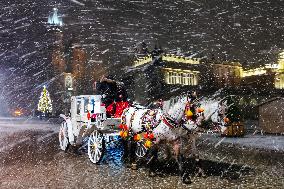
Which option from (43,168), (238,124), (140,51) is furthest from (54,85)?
(43,168)

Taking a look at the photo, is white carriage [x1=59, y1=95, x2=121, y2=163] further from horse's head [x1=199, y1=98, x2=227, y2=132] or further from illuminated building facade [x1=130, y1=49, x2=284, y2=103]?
illuminated building facade [x1=130, y1=49, x2=284, y2=103]

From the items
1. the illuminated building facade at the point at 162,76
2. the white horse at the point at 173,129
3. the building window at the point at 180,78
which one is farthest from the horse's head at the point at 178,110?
the building window at the point at 180,78

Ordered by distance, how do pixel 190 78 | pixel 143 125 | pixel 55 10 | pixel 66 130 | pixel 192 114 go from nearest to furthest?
1. pixel 192 114
2. pixel 143 125
3. pixel 66 130
4. pixel 190 78
5. pixel 55 10

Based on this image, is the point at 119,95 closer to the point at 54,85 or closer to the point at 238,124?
the point at 238,124

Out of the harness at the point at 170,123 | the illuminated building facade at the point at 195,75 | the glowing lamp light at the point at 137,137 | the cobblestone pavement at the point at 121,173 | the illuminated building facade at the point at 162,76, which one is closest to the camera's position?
the cobblestone pavement at the point at 121,173

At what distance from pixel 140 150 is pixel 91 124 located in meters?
2.06

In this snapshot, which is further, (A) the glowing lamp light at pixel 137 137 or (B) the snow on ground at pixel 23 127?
(B) the snow on ground at pixel 23 127

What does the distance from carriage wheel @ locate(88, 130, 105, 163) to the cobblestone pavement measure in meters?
0.27

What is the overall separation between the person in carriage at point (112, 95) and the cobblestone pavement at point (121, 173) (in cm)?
210

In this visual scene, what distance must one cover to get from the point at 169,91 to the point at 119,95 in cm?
3731

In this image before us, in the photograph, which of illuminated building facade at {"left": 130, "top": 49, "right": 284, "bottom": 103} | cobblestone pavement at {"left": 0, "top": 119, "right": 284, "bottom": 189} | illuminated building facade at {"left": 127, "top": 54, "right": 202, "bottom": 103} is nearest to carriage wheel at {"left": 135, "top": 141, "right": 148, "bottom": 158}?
cobblestone pavement at {"left": 0, "top": 119, "right": 284, "bottom": 189}

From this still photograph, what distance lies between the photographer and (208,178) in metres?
7.93

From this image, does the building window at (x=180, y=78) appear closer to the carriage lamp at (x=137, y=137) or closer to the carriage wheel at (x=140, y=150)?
the carriage wheel at (x=140, y=150)

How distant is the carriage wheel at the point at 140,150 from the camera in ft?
35.8
